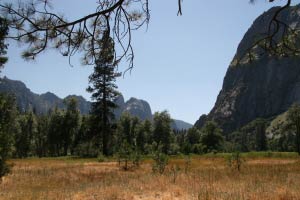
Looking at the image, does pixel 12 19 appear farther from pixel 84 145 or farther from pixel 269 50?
pixel 84 145

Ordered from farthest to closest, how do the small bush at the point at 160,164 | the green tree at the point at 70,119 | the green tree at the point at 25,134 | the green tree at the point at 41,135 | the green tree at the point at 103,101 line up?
the green tree at the point at 41,135 < the green tree at the point at 25,134 < the green tree at the point at 70,119 < the green tree at the point at 103,101 < the small bush at the point at 160,164

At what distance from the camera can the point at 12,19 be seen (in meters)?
5.81

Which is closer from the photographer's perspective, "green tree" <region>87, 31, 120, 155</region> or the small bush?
the small bush

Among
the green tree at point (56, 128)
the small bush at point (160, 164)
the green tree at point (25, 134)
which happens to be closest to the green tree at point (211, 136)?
the green tree at point (56, 128)

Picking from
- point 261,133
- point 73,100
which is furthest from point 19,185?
point 261,133

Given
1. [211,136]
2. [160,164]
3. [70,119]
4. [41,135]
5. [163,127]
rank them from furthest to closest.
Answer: [41,135] → [211,136] → [163,127] → [70,119] → [160,164]

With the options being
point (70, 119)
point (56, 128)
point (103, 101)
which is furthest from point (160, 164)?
point (56, 128)

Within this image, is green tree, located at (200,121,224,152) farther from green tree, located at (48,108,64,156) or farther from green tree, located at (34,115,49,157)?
green tree, located at (34,115,49,157)

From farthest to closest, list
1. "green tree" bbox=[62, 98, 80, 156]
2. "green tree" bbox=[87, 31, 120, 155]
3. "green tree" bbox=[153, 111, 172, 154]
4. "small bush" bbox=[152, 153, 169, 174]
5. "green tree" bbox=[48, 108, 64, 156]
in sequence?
"green tree" bbox=[153, 111, 172, 154] < "green tree" bbox=[48, 108, 64, 156] < "green tree" bbox=[62, 98, 80, 156] < "green tree" bbox=[87, 31, 120, 155] < "small bush" bbox=[152, 153, 169, 174]

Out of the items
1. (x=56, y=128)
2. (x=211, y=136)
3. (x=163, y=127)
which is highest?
(x=163, y=127)

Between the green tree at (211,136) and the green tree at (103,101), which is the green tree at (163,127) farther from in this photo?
the green tree at (103,101)

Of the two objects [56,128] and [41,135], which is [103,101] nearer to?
[56,128]

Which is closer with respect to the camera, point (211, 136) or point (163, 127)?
point (163, 127)

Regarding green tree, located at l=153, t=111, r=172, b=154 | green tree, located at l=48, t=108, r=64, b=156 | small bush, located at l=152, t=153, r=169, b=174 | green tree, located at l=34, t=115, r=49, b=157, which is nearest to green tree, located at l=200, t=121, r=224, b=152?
green tree, located at l=153, t=111, r=172, b=154
